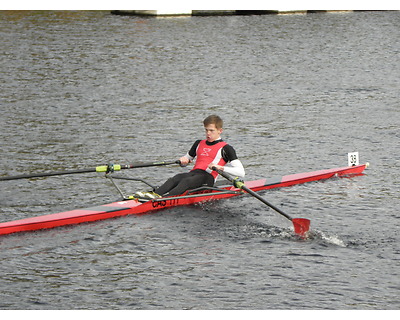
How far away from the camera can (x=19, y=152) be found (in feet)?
63.6

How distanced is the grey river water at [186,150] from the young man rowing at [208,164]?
0.45 meters

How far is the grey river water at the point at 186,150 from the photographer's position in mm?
11273

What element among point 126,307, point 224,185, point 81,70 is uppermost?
point 81,70

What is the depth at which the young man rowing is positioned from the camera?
14.6 metres

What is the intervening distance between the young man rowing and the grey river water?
1.48ft

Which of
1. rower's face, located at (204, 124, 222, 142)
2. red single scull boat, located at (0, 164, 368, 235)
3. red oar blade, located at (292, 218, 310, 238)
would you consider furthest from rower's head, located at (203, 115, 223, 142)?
red oar blade, located at (292, 218, 310, 238)

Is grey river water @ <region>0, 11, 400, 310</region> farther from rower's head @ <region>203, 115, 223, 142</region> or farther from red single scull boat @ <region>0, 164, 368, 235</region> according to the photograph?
rower's head @ <region>203, 115, 223, 142</region>

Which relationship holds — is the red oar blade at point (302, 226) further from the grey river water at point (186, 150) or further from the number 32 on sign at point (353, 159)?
the number 32 on sign at point (353, 159)

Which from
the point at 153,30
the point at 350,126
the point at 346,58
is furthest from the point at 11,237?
the point at 153,30

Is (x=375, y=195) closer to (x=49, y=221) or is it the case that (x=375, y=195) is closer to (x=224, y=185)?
(x=224, y=185)

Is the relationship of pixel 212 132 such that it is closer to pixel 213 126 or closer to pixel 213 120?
pixel 213 126

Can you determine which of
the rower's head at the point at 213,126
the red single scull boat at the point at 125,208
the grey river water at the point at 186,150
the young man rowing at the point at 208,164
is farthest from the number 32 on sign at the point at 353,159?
the rower's head at the point at 213,126

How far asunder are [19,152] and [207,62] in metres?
17.4

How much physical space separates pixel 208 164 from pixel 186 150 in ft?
17.3
